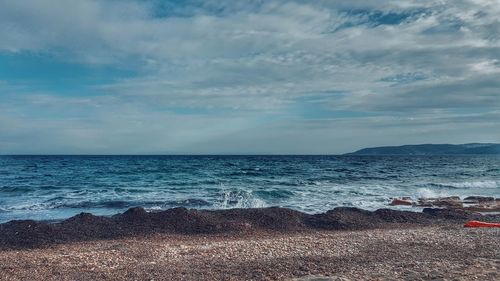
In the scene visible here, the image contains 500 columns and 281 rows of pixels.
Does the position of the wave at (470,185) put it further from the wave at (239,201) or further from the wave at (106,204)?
the wave at (106,204)

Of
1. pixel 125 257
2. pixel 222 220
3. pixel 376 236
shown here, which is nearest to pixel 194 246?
pixel 125 257

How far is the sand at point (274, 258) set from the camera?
338 inches

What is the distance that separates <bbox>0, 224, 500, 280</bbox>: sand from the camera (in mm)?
8594

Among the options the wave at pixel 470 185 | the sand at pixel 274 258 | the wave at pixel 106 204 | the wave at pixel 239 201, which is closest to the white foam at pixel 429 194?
the wave at pixel 470 185

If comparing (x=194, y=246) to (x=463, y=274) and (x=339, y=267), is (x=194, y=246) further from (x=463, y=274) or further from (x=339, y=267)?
(x=463, y=274)

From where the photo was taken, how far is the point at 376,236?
12719 millimetres

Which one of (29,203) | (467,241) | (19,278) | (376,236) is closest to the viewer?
(19,278)

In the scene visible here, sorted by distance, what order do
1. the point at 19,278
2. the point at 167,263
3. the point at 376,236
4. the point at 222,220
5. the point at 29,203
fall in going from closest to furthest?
the point at 19,278, the point at 167,263, the point at 376,236, the point at 222,220, the point at 29,203

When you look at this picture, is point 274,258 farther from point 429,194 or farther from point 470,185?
point 470,185

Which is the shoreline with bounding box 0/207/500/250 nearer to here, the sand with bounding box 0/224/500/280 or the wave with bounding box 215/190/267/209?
the sand with bounding box 0/224/500/280

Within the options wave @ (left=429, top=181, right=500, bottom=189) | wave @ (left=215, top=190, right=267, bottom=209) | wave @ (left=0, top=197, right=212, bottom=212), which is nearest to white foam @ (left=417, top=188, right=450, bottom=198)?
wave @ (left=429, top=181, right=500, bottom=189)

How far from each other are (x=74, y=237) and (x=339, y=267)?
27.6 feet

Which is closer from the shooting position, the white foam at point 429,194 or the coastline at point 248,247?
the coastline at point 248,247

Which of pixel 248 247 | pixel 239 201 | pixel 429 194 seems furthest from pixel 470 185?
pixel 248 247
